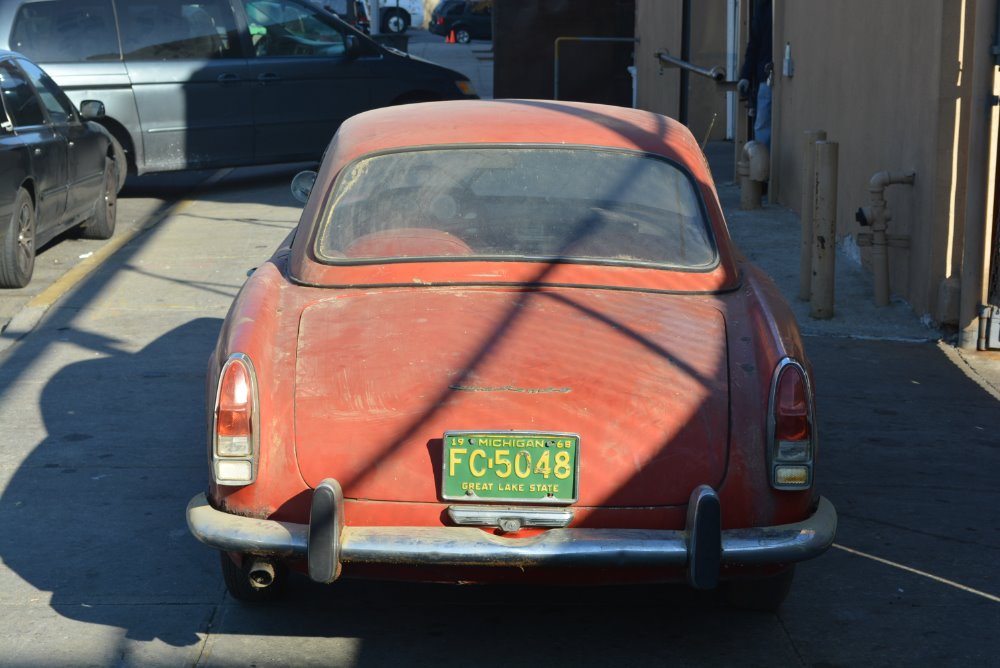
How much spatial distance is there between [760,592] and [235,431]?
5.83 feet

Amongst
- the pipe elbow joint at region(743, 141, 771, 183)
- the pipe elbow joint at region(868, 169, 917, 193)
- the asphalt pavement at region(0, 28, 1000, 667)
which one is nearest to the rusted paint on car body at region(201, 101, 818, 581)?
the asphalt pavement at region(0, 28, 1000, 667)

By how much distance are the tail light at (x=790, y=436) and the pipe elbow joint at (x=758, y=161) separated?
8074 millimetres

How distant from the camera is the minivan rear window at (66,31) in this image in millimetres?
12812

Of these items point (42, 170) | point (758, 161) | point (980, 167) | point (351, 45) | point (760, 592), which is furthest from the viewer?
point (351, 45)

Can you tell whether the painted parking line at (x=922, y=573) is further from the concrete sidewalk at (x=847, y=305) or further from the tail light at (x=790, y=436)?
the concrete sidewalk at (x=847, y=305)

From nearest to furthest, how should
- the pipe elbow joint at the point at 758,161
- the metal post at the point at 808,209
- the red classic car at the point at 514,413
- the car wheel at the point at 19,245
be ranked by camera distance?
the red classic car at the point at 514,413
the metal post at the point at 808,209
the car wheel at the point at 19,245
the pipe elbow joint at the point at 758,161

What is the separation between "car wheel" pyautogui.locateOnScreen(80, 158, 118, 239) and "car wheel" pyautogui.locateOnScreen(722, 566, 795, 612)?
8.08 metres

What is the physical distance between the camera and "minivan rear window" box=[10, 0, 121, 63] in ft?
42.0

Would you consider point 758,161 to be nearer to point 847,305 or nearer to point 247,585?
point 847,305

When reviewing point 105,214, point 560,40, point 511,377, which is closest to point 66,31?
point 105,214

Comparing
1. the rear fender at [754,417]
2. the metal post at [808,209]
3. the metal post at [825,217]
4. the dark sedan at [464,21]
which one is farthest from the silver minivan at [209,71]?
the dark sedan at [464,21]

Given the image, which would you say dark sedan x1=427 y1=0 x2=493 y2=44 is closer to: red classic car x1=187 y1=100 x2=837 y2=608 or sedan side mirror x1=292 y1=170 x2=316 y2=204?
sedan side mirror x1=292 y1=170 x2=316 y2=204

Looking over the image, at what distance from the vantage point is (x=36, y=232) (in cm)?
970

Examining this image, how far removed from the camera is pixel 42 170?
9672 mm
